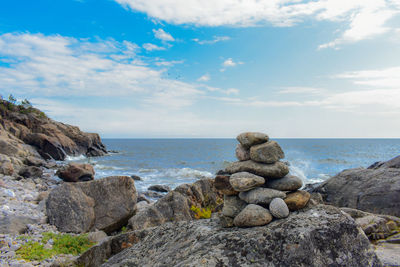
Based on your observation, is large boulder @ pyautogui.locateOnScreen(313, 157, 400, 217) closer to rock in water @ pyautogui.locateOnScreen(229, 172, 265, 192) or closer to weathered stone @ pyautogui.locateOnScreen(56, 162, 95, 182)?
rock in water @ pyautogui.locateOnScreen(229, 172, 265, 192)

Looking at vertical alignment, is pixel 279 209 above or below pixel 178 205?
above

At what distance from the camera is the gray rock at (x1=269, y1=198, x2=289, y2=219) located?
4.30m

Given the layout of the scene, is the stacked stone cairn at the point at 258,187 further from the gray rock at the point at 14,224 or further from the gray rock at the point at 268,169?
the gray rock at the point at 14,224

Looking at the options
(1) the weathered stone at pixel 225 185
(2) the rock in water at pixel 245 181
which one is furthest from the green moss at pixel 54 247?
(2) the rock in water at pixel 245 181

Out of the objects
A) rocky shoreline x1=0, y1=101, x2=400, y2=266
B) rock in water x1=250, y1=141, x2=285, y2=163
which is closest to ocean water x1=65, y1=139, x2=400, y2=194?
rocky shoreline x1=0, y1=101, x2=400, y2=266

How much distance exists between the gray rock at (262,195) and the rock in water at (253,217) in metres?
0.24

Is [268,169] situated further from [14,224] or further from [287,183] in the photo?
[14,224]

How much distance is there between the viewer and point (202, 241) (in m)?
4.36

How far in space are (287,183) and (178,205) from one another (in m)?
6.66

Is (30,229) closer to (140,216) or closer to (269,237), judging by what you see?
(140,216)

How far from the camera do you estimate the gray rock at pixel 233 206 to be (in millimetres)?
4781

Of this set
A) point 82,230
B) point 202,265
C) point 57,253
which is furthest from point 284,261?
point 82,230

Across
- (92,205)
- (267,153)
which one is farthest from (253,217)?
(92,205)

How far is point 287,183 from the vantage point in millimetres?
4867
